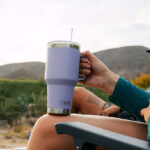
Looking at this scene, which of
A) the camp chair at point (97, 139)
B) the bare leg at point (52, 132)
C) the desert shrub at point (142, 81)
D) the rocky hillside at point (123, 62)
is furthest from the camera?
the rocky hillside at point (123, 62)

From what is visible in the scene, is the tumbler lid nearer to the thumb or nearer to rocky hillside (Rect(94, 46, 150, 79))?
the thumb

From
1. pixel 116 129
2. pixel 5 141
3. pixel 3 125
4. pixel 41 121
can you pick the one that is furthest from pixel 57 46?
pixel 3 125

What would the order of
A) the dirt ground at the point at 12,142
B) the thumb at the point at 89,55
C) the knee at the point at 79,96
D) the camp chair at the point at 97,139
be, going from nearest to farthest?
the camp chair at the point at 97,139 → the thumb at the point at 89,55 → the knee at the point at 79,96 → the dirt ground at the point at 12,142

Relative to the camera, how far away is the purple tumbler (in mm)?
943

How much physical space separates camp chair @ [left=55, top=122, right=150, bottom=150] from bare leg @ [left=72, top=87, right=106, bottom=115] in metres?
1.09

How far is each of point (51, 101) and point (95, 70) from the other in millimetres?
307

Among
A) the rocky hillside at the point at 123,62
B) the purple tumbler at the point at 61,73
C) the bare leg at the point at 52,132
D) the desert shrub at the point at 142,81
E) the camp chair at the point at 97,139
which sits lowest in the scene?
the rocky hillside at the point at 123,62

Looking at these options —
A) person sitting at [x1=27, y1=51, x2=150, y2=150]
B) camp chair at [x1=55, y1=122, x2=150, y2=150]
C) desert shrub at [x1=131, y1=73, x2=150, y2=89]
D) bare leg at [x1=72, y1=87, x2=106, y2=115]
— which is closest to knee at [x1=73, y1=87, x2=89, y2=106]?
bare leg at [x1=72, y1=87, x2=106, y2=115]

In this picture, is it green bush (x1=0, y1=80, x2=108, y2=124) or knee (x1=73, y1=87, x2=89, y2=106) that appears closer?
knee (x1=73, y1=87, x2=89, y2=106)

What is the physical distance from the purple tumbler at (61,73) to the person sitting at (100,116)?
0.14ft

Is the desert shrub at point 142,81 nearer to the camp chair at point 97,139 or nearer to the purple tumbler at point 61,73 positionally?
the purple tumbler at point 61,73

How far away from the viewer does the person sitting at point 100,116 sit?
0.93 meters

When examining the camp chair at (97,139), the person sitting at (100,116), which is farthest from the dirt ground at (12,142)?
the camp chair at (97,139)

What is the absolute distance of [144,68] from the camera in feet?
74.8
